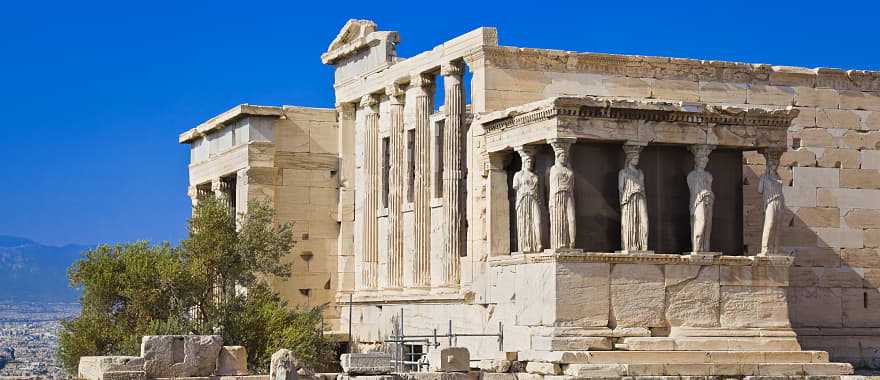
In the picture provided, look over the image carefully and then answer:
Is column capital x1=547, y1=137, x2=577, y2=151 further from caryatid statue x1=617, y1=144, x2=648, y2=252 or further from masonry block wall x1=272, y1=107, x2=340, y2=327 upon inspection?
masonry block wall x1=272, y1=107, x2=340, y2=327

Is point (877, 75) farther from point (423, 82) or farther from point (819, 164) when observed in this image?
point (423, 82)

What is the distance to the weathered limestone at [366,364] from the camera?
76.6ft

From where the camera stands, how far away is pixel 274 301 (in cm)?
3134

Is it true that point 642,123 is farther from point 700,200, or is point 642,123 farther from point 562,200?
point 562,200

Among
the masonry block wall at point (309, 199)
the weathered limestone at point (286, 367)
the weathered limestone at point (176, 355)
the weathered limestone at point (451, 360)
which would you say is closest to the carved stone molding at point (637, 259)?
the weathered limestone at point (451, 360)

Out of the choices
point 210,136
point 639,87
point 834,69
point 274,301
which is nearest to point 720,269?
point 639,87

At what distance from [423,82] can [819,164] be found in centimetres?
719

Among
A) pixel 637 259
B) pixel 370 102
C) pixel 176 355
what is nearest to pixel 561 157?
pixel 637 259

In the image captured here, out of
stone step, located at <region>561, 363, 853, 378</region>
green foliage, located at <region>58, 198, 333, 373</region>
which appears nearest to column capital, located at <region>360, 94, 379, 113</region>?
green foliage, located at <region>58, 198, 333, 373</region>

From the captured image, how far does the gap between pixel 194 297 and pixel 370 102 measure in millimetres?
5419

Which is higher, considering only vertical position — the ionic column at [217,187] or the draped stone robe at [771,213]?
the ionic column at [217,187]

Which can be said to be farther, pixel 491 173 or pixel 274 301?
pixel 274 301

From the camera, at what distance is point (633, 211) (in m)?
24.8

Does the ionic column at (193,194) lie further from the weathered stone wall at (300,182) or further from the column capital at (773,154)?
the column capital at (773,154)
